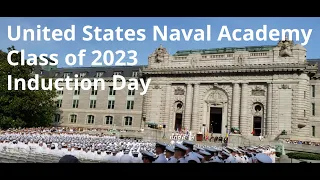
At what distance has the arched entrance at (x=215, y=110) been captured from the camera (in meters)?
47.6

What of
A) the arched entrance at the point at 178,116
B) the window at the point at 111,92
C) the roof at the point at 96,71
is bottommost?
the arched entrance at the point at 178,116

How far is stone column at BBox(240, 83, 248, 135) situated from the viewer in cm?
4462

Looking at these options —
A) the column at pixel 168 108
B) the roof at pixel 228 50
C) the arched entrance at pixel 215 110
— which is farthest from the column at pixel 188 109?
the roof at pixel 228 50

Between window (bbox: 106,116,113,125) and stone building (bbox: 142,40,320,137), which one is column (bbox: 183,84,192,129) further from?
window (bbox: 106,116,113,125)

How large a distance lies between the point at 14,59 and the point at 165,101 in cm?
2221

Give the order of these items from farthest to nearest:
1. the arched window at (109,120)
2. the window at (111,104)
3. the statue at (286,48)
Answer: the window at (111,104)
the arched window at (109,120)
the statue at (286,48)

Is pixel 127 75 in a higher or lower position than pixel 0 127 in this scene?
higher

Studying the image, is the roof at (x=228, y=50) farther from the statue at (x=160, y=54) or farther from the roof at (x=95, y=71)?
the roof at (x=95, y=71)

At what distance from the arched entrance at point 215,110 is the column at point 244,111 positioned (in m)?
2.60

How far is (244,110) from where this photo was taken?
148 feet

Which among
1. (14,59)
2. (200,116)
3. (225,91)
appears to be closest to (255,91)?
(225,91)

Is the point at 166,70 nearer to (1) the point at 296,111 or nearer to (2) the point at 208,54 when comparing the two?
(2) the point at 208,54
